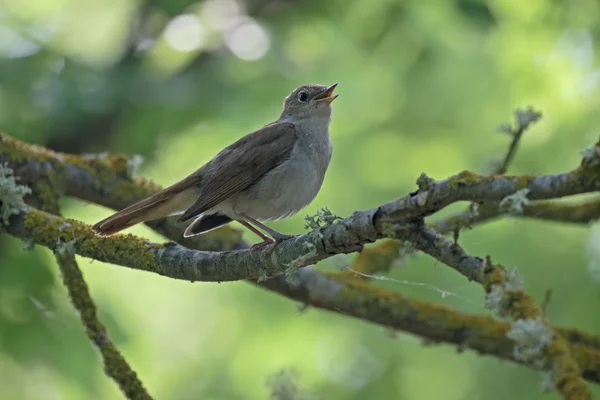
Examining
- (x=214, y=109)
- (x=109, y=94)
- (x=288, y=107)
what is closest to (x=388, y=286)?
(x=288, y=107)

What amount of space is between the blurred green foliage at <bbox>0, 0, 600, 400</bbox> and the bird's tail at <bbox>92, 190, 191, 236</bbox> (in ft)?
5.38

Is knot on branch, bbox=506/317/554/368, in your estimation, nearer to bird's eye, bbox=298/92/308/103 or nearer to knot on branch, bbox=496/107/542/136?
knot on branch, bbox=496/107/542/136

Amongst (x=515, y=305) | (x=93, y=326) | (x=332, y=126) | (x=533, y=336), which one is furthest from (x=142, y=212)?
(x=332, y=126)

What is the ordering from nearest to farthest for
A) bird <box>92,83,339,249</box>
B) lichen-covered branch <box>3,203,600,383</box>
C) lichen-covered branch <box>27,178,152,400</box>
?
lichen-covered branch <box>27,178,152,400</box>
bird <box>92,83,339,249</box>
lichen-covered branch <box>3,203,600,383</box>

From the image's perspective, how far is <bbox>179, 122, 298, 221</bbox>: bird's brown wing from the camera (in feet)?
16.7

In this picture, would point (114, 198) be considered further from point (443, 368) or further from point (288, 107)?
point (443, 368)

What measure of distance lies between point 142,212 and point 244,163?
2.73ft

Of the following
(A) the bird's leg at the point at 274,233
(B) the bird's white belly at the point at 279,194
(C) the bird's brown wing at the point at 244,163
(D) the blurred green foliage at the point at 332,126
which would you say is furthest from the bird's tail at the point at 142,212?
(D) the blurred green foliage at the point at 332,126

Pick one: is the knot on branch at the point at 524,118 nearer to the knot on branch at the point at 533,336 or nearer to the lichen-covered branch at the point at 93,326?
the knot on branch at the point at 533,336

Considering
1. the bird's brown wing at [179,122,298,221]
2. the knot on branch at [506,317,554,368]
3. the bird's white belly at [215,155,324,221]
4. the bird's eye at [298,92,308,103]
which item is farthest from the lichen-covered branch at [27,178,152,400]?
the bird's eye at [298,92,308,103]

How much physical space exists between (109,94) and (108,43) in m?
0.87

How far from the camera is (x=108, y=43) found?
25.2 ft

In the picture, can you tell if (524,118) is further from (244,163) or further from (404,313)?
(244,163)

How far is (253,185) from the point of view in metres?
5.25
